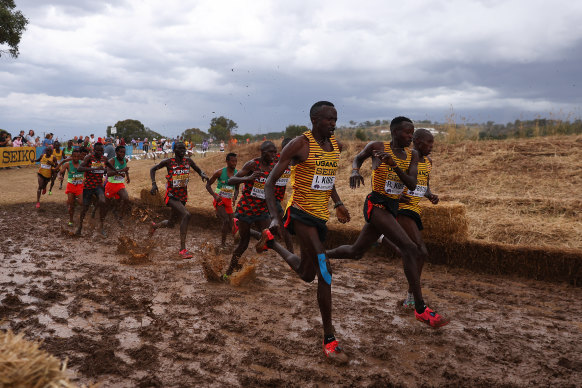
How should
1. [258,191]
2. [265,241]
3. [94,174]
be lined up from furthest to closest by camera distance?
[94,174] → [258,191] → [265,241]

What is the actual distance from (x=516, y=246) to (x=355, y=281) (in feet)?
10.2

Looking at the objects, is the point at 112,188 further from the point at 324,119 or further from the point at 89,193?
the point at 324,119

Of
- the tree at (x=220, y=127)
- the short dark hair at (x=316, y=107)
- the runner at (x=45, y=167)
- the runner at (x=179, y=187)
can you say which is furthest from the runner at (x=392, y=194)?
the tree at (x=220, y=127)

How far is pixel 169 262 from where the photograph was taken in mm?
8477

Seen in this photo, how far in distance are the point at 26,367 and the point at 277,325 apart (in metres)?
3.51

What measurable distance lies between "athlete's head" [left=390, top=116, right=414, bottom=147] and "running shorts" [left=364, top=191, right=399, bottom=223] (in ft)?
2.39

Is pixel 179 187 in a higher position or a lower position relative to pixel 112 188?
higher

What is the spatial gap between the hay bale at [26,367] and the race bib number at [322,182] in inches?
119

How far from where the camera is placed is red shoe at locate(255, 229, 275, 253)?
4.46 m

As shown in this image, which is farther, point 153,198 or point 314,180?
point 153,198

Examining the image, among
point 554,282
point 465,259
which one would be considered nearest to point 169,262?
point 465,259

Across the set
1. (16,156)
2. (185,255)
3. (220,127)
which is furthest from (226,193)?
(220,127)

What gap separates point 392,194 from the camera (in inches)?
219

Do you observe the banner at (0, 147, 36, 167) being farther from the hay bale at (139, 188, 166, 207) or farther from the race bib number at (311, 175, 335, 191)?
the race bib number at (311, 175, 335, 191)
